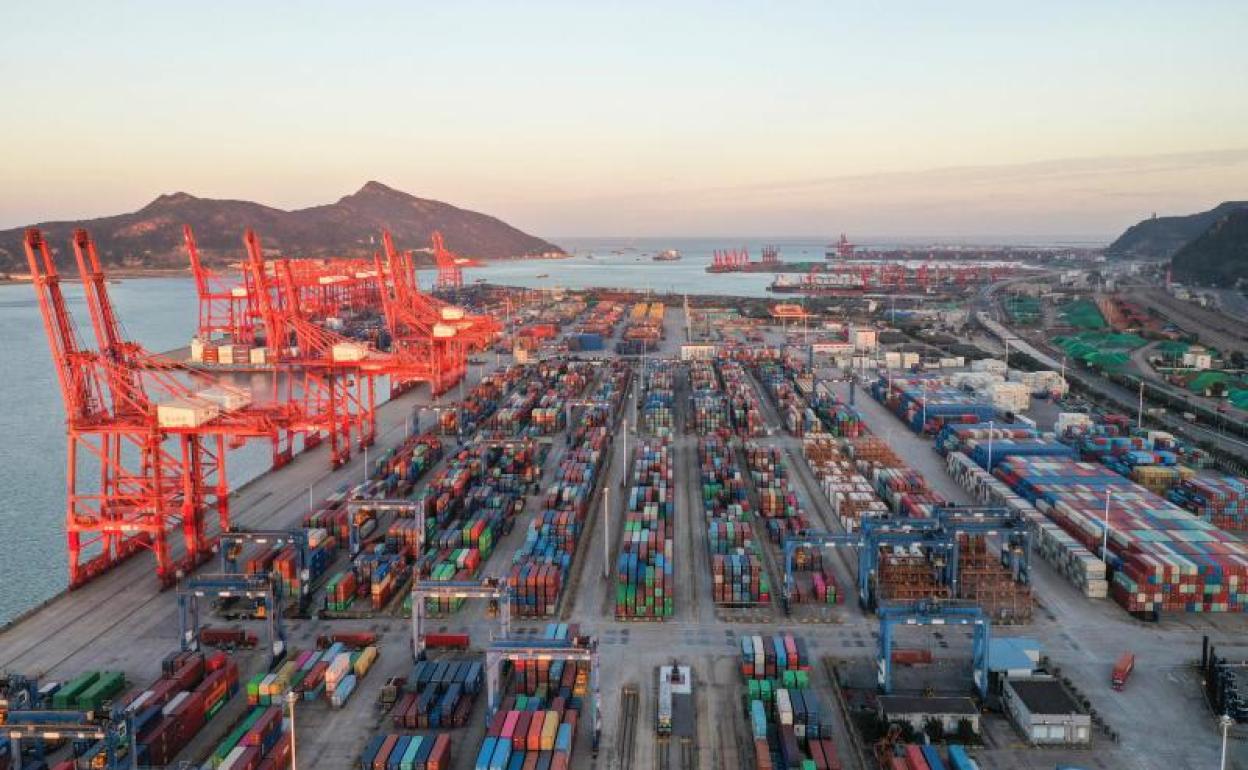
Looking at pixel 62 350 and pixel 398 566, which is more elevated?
pixel 62 350

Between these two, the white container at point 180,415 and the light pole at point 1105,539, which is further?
the white container at point 180,415

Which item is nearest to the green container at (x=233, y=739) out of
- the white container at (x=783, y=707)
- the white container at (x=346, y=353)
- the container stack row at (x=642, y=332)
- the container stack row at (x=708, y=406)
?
the white container at (x=783, y=707)

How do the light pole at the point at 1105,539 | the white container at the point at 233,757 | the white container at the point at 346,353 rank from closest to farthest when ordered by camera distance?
the white container at the point at 233,757
the light pole at the point at 1105,539
the white container at the point at 346,353

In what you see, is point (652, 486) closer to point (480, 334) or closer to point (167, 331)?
point (480, 334)

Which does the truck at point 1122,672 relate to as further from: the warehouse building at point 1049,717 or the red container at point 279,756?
the red container at point 279,756

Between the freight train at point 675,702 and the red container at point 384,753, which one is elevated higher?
the red container at point 384,753

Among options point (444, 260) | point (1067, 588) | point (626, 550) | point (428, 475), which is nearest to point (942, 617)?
point (1067, 588)
